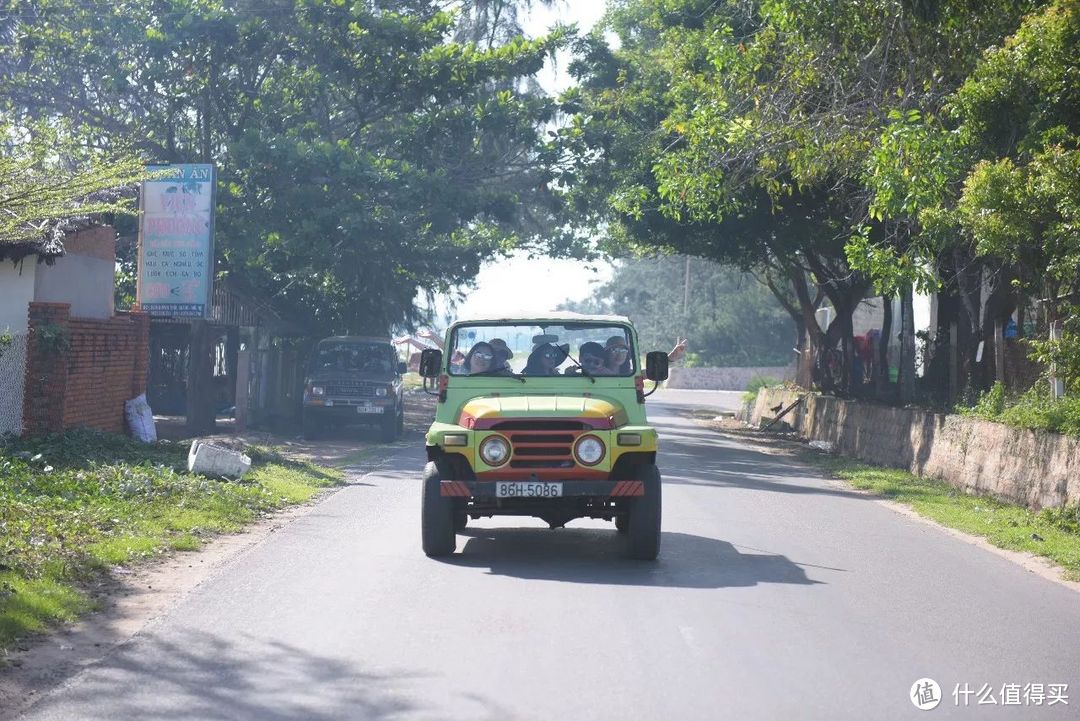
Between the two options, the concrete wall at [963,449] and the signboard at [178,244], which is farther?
the signboard at [178,244]

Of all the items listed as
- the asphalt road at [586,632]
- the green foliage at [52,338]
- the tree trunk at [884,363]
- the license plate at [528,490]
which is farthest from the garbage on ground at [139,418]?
the tree trunk at [884,363]

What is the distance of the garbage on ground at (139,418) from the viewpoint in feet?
67.1

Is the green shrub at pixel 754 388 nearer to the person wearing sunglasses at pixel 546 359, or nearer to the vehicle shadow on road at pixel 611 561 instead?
the vehicle shadow on road at pixel 611 561

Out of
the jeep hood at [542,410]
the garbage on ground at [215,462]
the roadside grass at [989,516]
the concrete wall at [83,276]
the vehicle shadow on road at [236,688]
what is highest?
the concrete wall at [83,276]

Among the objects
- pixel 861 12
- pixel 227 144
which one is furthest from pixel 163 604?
pixel 227 144

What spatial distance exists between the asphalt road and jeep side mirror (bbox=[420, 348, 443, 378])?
1.61m

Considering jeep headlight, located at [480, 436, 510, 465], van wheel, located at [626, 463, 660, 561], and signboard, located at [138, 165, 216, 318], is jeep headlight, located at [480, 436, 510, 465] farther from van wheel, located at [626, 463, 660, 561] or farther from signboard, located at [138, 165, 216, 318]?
signboard, located at [138, 165, 216, 318]

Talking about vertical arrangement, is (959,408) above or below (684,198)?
below

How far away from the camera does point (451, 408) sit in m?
11.5

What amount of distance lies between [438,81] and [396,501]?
14.9 m

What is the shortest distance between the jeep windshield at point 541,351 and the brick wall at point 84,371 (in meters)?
8.00

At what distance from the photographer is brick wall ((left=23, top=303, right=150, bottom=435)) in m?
17.3

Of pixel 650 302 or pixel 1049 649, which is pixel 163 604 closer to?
pixel 1049 649

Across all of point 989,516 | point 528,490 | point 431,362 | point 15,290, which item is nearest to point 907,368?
point 989,516
